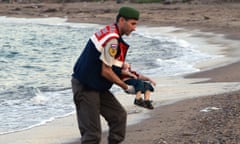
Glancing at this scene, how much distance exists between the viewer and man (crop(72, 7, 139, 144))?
6.24 m

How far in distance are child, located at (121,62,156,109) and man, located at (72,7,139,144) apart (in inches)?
3.3

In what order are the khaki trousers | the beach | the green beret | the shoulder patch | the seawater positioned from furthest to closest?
the seawater, the beach, the khaki trousers, the green beret, the shoulder patch

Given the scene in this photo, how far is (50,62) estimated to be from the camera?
2561 cm

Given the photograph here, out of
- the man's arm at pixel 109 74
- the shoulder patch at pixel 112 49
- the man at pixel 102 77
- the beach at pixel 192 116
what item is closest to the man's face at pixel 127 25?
the man at pixel 102 77

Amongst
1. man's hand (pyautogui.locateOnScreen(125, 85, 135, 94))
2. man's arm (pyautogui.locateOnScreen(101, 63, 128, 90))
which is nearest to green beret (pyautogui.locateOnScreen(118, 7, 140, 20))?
man's arm (pyautogui.locateOnScreen(101, 63, 128, 90))

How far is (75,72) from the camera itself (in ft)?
21.5

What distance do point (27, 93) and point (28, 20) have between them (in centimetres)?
3771

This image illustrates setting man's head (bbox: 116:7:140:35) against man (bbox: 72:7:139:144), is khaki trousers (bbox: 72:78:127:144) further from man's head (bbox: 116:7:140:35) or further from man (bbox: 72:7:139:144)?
man's head (bbox: 116:7:140:35)

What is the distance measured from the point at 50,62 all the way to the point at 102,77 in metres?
19.4

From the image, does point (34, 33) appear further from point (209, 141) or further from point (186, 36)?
point (209, 141)

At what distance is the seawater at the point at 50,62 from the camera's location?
12.7 metres

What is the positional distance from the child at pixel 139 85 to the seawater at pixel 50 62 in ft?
15.0

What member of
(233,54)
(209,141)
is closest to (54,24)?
(233,54)

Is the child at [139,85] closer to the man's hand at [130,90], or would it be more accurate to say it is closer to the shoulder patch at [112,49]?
the man's hand at [130,90]
